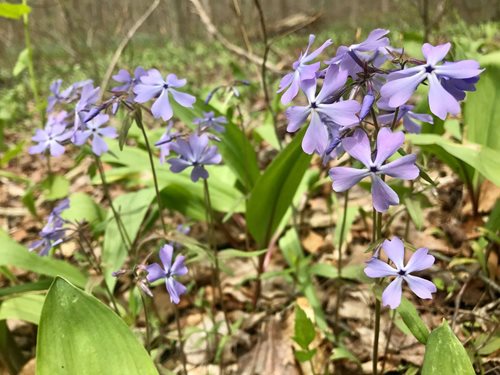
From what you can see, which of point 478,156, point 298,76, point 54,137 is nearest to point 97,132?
point 54,137

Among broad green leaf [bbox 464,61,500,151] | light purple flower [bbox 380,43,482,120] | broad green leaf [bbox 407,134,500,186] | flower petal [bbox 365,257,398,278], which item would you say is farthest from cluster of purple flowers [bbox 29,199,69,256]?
broad green leaf [bbox 464,61,500,151]

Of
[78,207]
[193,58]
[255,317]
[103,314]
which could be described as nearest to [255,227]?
[255,317]

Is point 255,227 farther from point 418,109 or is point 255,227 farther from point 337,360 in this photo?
point 418,109

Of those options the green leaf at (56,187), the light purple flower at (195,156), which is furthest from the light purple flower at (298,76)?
the green leaf at (56,187)

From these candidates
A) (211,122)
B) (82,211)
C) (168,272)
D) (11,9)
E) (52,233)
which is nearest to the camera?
(168,272)

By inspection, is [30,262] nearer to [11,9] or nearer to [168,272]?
[168,272]

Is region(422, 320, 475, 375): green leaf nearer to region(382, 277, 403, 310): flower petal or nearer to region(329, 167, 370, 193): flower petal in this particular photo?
region(382, 277, 403, 310): flower petal
